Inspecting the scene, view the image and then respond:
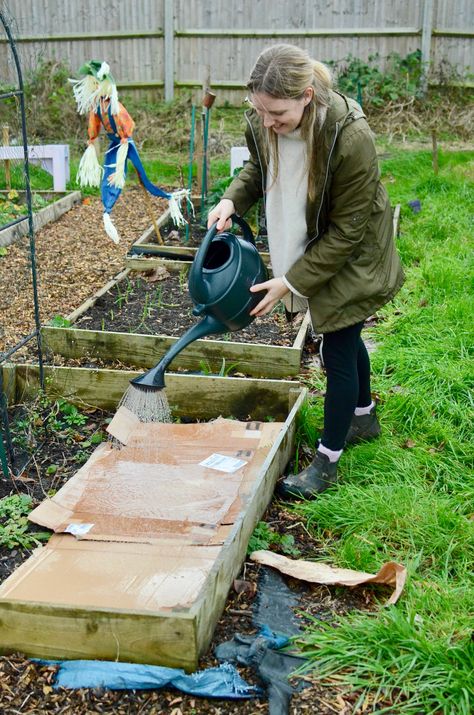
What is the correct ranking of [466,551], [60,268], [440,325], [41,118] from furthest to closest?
[41,118], [60,268], [440,325], [466,551]

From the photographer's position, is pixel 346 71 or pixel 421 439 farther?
pixel 346 71

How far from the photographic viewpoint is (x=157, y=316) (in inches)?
205

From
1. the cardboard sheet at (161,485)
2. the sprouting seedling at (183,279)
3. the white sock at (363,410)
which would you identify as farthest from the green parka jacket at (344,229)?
the sprouting seedling at (183,279)

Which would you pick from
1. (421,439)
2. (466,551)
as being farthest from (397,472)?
(466,551)

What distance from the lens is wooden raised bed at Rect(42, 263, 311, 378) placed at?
425 cm

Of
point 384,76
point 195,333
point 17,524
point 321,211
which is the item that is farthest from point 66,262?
point 384,76

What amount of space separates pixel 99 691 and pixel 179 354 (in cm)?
229

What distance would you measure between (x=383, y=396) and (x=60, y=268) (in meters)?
3.22

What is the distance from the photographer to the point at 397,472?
3.33m

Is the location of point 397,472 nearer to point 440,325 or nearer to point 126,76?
point 440,325

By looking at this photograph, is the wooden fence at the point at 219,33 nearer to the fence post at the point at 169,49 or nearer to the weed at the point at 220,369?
the fence post at the point at 169,49

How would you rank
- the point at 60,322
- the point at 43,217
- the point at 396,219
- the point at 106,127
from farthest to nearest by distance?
1. the point at 43,217
2. the point at 396,219
3. the point at 106,127
4. the point at 60,322

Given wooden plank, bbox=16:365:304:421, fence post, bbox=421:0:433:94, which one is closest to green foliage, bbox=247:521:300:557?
wooden plank, bbox=16:365:304:421

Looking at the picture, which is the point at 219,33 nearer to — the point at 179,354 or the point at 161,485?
the point at 179,354
